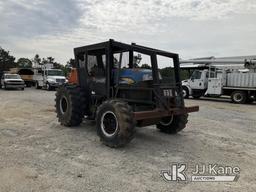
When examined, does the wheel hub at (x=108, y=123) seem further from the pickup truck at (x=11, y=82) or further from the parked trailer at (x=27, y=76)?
the parked trailer at (x=27, y=76)

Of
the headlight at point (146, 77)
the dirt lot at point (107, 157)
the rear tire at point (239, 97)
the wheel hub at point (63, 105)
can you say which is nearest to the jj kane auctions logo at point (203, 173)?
the dirt lot at point (107, 157)

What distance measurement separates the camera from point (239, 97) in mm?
18312

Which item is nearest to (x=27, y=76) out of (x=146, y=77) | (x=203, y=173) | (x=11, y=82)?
(x=11, y=82)

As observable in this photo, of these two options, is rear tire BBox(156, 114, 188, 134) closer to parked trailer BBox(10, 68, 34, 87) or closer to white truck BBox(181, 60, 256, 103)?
white truck BBox(181, 60, 256, 103)

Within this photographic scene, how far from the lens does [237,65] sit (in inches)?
763

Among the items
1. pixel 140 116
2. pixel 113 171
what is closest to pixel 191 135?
pixel 140 116

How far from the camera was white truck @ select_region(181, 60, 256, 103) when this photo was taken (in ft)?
59.3

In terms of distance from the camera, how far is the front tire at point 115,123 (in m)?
5.39

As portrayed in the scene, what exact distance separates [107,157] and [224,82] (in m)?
15.8

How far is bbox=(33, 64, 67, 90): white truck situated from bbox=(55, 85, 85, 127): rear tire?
17671mm

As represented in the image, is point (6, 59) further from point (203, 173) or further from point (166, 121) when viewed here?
point (203, 173)

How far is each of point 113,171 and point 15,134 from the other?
139 inches

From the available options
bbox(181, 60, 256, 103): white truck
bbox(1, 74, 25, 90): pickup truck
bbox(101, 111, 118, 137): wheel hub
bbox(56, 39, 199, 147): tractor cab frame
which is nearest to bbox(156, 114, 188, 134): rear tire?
bbox(56, 39, 199, 147): tractor cab frame

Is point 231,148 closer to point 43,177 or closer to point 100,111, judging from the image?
point 100,111
